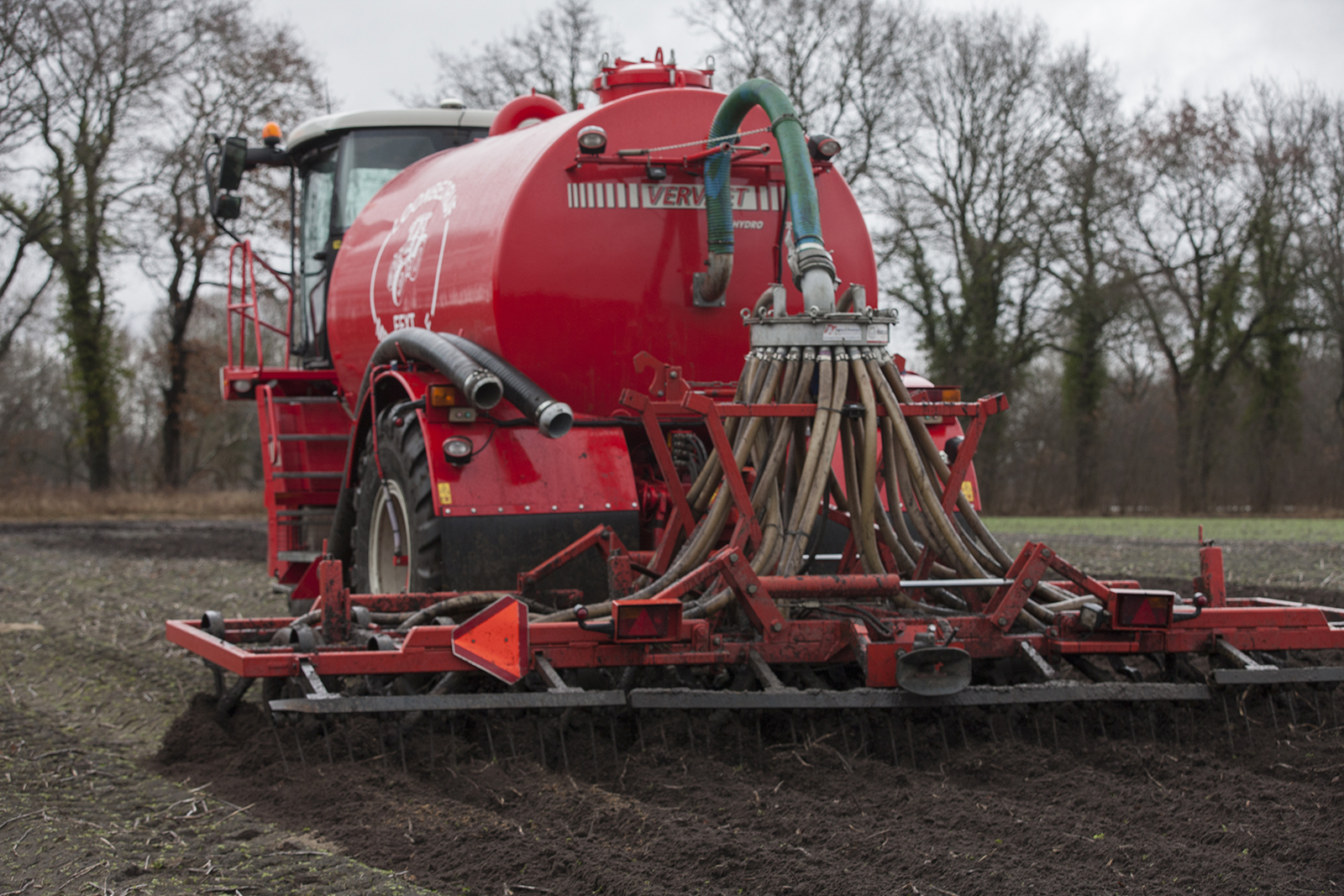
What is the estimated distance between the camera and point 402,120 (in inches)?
316

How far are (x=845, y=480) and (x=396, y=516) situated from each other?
2.14m

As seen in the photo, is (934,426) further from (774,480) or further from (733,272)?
(774,480)

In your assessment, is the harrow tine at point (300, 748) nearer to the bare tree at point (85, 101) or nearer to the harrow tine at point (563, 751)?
the harrow tine at point (563, 751)

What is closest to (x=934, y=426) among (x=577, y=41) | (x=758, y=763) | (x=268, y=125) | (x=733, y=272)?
(x=733, y=272)

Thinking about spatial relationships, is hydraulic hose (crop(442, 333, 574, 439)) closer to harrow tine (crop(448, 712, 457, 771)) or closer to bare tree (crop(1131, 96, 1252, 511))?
harrow tine (crop(448, 712, 457, 771))

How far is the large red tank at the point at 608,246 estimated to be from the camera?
18.3 feet

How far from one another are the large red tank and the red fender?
1.82 ft

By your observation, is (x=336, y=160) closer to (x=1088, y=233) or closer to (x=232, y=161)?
(x=232, y=161)

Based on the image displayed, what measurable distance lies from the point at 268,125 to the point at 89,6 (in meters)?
A: 18.8

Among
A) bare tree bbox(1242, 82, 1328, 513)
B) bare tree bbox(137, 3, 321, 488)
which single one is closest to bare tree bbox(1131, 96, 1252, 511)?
bare tree bbox(1242, 82, 1328, 513)

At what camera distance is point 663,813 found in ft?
12.2

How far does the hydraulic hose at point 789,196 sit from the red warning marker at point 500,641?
1731mm

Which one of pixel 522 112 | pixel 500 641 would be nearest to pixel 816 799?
pixel 500 641

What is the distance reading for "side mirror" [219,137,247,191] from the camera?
791 centimetres
